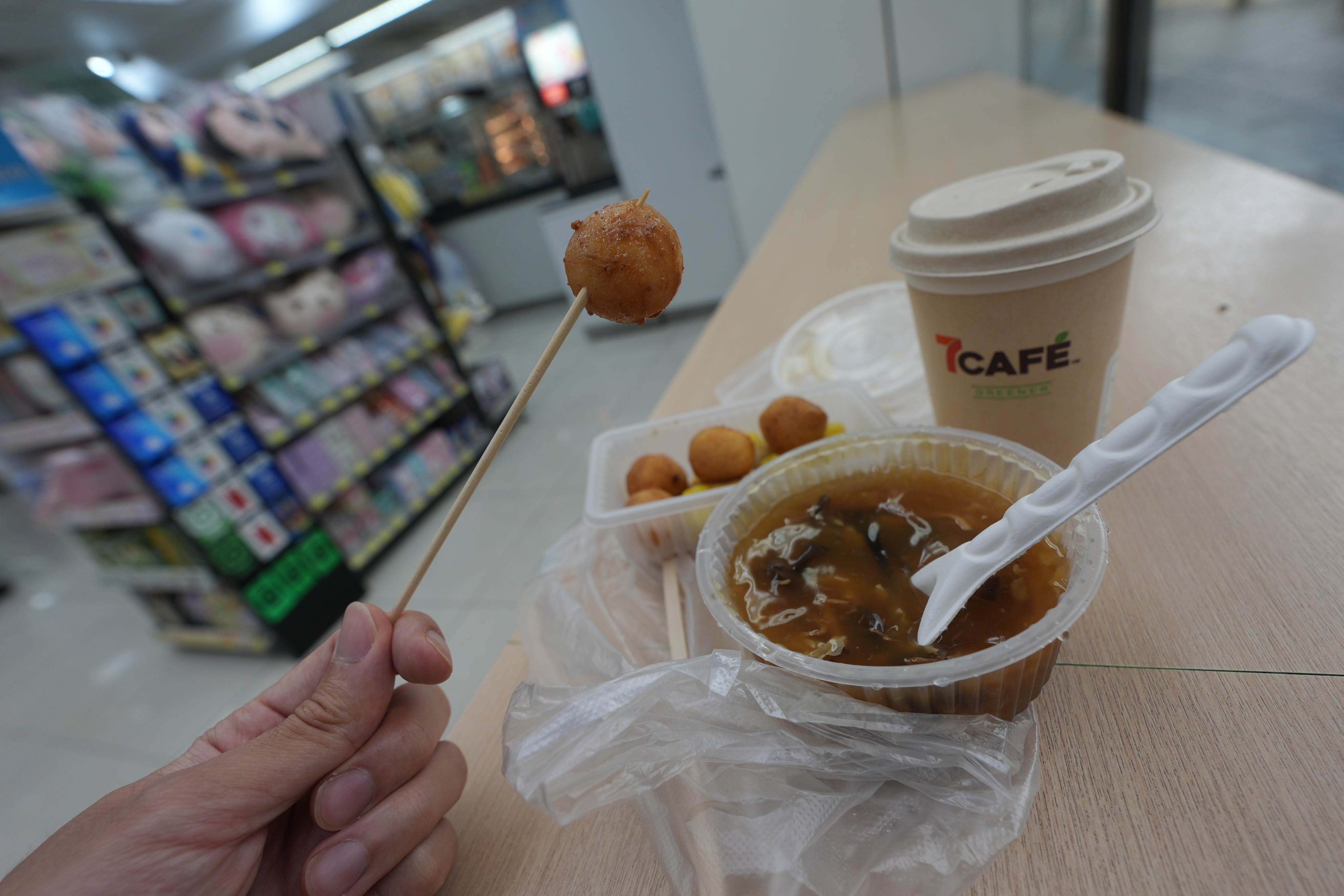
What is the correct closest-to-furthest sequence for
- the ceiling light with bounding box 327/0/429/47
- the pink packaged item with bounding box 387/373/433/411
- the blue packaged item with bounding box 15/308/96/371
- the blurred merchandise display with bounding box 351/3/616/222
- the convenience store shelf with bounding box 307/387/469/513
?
1. the blue packaged item with bounding box 15/308/96/371
2. the convenience store shelf with bounding box 307/387/469/513
3. the pink packaged item with bounding box 387/373/433/411
4. the blurred merchandise display with bounding box 351/3/616/222
5. the ceiling light with bounding box 327/0/429/47

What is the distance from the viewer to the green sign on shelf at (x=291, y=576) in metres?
2.35

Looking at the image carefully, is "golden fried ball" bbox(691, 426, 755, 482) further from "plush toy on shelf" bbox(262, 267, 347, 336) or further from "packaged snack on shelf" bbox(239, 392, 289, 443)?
"plush toy on shelf" bbox(262, 267, 347, 336)

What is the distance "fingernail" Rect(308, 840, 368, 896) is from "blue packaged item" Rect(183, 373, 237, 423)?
2.28 metres

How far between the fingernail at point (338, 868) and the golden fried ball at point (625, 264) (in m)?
0.51

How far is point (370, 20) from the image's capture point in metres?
5.91

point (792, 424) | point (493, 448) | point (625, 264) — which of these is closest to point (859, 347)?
point (792, 424)

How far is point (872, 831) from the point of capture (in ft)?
1.59

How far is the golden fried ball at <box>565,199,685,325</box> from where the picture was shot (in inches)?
24.7

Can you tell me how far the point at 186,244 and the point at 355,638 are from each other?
2349 millimetres

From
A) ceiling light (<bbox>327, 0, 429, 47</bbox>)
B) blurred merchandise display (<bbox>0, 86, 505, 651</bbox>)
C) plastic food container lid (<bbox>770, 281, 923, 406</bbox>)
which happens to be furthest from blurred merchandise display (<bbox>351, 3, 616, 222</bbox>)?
plastic food container lid (<bbox>770, 281, 923, 406</bbox>)

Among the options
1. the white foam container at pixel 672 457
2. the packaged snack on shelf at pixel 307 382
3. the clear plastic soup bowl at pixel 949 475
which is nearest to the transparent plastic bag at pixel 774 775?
the clear plastic soup bowl at pixel 949 475

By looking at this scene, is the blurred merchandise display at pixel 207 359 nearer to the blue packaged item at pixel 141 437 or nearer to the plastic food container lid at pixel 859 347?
the blue packaged item at pixel 141 437

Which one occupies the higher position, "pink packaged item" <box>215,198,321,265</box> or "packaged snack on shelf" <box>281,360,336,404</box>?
"pink packaged item" <box>215,198,321,265</box>

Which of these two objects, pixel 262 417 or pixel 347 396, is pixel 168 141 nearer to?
pixel 262 417
